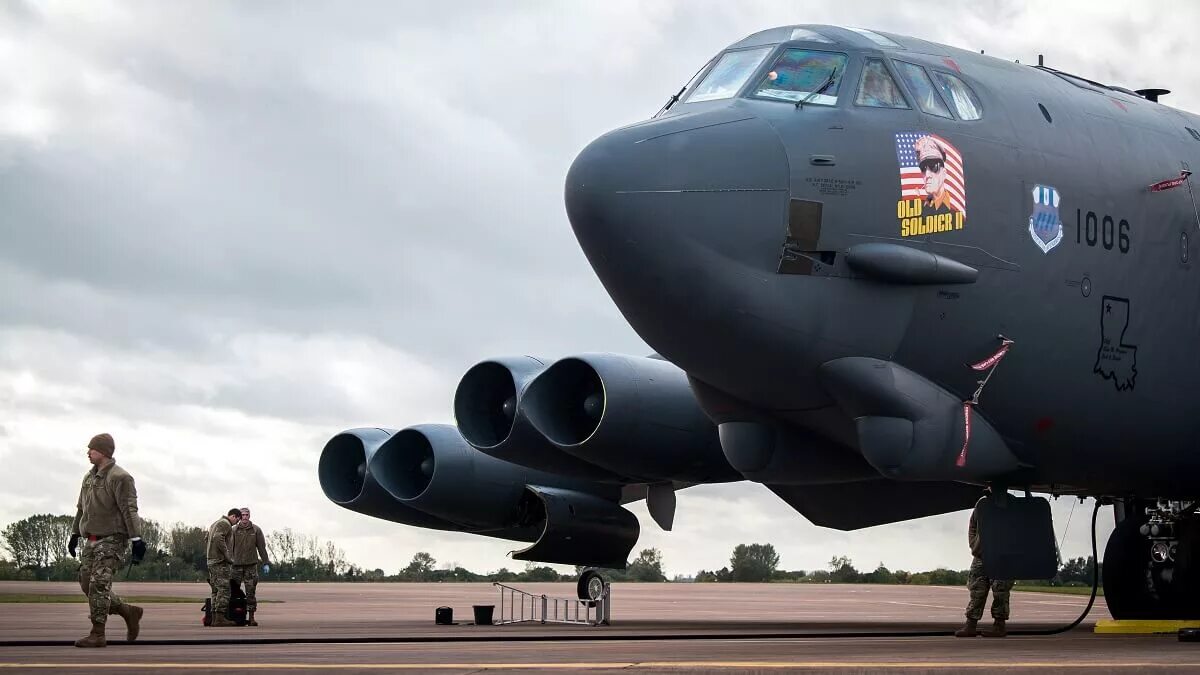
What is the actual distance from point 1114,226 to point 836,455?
9.42 ft

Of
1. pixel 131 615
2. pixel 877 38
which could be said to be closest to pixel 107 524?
pixel 131 615

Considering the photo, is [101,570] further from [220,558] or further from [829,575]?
[829,575]

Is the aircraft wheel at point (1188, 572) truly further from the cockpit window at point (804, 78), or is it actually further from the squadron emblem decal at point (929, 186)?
the cockpit window at point (804, 78)

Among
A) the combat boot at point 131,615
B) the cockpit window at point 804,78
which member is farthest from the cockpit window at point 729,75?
the combat boot at point 131,615

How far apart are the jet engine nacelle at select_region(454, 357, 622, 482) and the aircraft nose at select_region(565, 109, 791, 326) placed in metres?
5.95

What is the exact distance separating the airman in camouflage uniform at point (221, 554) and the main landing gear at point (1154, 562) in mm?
9806

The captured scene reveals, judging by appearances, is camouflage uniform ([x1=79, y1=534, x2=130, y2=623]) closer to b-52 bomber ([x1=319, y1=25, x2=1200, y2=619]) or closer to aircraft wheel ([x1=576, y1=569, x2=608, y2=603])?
b-52 bomber ([x1=319, y1=25, x2=1200, y2=619])

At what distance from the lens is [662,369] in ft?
53.7

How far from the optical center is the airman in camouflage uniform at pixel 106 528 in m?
11.8

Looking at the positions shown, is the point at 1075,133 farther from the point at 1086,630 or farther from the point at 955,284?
the point at 1086,630

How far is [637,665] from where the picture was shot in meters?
8.07

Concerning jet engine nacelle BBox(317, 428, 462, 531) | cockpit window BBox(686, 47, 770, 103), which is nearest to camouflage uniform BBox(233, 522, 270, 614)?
jet engine nacelle BBox(317, 428, 462, 531)

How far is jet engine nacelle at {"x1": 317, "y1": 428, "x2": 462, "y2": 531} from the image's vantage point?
20.3 m

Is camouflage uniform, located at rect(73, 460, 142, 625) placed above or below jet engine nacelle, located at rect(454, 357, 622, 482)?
below
